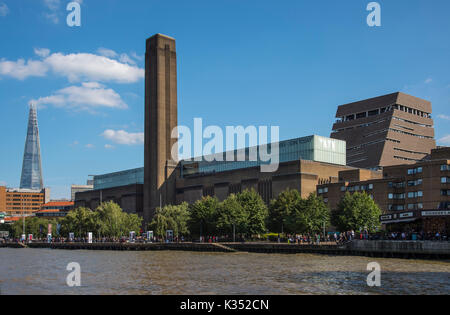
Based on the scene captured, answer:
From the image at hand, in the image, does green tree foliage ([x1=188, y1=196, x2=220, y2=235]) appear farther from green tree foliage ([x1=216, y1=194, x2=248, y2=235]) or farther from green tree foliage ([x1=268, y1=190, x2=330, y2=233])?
green tree foliage ([x1=268, y1=190, x2=330, y2=233])

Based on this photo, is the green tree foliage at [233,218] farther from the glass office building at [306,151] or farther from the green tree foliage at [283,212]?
A: the glass office building at [306,151]

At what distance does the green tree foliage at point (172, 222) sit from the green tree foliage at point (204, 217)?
32.3ft

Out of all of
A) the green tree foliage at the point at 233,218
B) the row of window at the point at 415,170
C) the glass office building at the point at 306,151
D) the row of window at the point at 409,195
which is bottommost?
the green tree foliage at the point at 233,218

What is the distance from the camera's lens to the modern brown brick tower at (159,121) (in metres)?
180

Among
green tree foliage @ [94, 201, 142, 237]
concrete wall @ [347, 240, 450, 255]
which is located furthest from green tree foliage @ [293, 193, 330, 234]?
green tree foliage @ [94, 201, 142, 237]

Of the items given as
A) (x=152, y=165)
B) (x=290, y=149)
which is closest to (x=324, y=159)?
(x=290, y=149)

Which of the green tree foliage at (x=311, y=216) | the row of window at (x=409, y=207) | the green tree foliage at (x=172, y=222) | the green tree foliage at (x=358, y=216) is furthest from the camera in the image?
the green tree foliage at (x=172, y=222)

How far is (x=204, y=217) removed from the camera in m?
118

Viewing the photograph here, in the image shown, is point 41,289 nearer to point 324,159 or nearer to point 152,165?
point 324,159

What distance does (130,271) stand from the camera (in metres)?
57.2

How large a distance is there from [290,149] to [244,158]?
16.6 meters

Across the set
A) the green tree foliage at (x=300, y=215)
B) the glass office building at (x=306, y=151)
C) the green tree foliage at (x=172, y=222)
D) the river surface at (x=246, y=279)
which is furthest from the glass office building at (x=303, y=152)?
the river surface at (x=246, y=279)

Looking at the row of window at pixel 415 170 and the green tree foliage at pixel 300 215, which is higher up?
the row of window at pixel 415 170

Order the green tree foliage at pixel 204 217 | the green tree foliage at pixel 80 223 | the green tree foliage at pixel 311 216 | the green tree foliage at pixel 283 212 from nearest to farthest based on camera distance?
the green tree foliage at pixel 311 216, the green tree foliage at pixel 283 212, the green tree foliage at pixel 204 217, the green tree foliage at pixel 80 223
